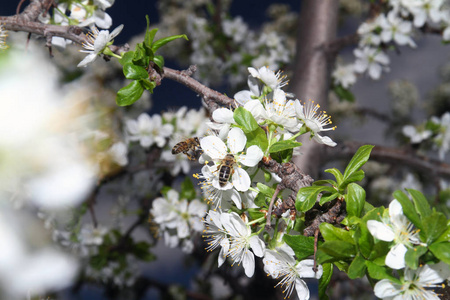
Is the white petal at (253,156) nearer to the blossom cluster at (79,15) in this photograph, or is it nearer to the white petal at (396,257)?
the white petal at (396,257)

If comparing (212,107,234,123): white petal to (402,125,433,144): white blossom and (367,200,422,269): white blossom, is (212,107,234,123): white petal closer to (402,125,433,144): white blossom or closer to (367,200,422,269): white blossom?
(367,200,422,269): white blossom

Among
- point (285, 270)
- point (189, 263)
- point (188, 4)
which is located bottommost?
point (189, 263)

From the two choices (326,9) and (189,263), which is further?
(189,263)

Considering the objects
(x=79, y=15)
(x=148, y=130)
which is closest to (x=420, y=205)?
(x=79, y=15)

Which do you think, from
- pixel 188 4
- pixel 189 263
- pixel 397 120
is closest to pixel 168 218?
pixel 189 263

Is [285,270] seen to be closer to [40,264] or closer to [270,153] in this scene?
[270,153]

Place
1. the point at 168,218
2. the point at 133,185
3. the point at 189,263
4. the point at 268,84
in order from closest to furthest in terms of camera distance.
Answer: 1. the point at 268,84
2. the point at 168,218
3. the point at 133,185
4. the point at 189,263
